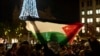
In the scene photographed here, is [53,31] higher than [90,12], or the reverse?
[53,31]

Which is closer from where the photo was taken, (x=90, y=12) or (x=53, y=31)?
(x=53, y=31)

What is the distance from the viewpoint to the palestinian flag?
26.5ft

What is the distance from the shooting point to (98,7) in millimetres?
92000

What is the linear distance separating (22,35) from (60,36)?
4656cm

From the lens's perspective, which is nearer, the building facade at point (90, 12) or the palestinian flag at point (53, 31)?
the palestinian flag at point (53, 31)

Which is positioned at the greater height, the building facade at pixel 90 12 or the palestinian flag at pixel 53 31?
the palestinian flag at pixel 53 31

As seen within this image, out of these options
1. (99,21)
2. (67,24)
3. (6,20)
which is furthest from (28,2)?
(67,24)

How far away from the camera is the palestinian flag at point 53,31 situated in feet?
26.5

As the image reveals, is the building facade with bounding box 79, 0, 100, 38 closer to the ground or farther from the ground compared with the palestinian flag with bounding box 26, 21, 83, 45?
closer to the ground

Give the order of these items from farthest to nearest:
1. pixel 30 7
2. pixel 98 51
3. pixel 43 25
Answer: pixel 30 7, pixel 43 25, pixel 98 51

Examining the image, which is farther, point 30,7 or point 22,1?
point 22,1

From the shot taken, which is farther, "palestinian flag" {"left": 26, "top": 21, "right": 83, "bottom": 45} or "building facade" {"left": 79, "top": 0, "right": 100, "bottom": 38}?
"building facade" {"left": 79, "top": 0, "right": 100, "bottom": 38}

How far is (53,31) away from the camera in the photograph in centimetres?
853

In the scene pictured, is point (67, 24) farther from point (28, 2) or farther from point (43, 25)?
point (28, 2)
